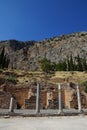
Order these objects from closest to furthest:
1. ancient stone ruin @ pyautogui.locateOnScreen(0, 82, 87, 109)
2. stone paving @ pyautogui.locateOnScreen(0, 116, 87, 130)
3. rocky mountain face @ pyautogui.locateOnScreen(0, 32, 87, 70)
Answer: stone paving @ pyautogui.locateOnScreen(0, 116, 87, 130) < ancient stone ruin @ pyautogui.locateOnScreen(0, 82, 87, 109) < rocky mountain face @ pyautogui.locateOnScreen(0, 32, 87, 70)

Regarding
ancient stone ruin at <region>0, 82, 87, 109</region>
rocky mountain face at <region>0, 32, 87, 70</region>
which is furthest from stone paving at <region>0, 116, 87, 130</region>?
rocky mountain face at <region>0, 32, 87, 70</region>

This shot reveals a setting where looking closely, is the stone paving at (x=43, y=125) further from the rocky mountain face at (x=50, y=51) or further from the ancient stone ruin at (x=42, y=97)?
the rocky mountain face at (x=50, y=51)

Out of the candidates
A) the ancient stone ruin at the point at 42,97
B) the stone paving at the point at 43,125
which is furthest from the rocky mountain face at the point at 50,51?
the stone paving at the point at 43,125

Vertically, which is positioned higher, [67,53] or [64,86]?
[67,53]

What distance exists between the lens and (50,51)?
4961 inches

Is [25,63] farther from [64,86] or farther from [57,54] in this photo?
[64,86]

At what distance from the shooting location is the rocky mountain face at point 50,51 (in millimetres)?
115625

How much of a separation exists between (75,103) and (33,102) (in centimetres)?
804

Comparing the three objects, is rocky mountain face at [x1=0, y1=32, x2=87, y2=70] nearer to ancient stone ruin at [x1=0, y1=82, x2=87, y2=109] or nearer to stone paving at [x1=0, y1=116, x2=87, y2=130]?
ancient stone ruin at [x1=0, y1=82, x2=87, y2=109]

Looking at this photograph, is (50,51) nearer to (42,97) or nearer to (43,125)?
(42,97)

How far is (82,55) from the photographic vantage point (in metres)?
109

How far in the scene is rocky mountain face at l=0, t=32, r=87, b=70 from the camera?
115625mm

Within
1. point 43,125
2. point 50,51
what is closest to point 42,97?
point 43,125

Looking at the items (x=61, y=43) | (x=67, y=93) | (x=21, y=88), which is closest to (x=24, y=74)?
(x=21, y=88)
